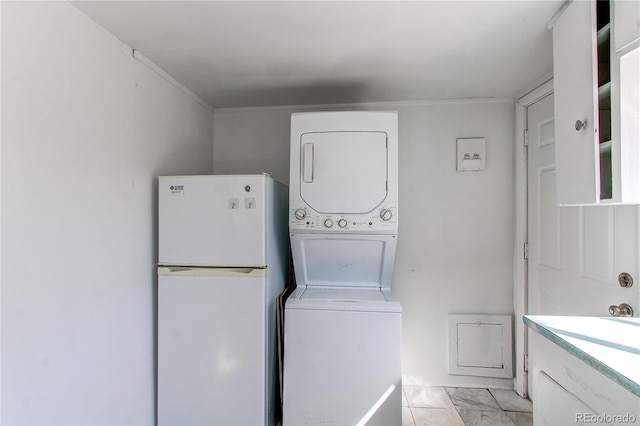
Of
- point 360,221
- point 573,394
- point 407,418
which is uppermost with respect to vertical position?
point 360,221

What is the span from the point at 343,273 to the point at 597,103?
1483mm

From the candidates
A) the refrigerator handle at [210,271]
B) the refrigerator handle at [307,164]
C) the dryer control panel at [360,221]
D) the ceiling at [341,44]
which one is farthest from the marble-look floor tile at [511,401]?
the ceiling at [341,44]

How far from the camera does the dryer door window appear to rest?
1.80 metres

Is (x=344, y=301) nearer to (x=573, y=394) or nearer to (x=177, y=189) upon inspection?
(x=573, y=394)

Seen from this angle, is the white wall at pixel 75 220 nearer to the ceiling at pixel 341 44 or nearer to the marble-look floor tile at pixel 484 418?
the ceiling at pixel 341 44

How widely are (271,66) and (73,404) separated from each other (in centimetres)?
192

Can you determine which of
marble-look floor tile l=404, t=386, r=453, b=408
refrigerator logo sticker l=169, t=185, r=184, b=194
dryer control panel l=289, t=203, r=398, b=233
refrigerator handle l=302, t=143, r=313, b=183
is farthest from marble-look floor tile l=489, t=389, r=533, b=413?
refrigerator logo sticker l=169, t=185, r=184, b=194

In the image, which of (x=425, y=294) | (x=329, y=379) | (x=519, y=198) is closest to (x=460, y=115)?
(x=519, y=198)

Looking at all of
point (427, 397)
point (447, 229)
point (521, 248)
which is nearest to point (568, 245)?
point (521, 248)

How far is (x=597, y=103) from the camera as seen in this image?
3.52 ft

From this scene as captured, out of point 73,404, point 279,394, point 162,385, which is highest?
point 73,404

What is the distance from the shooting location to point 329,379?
164 centimetres

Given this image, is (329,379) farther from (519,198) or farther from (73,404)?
(519,198)

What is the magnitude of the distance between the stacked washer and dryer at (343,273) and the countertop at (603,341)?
75 cm
